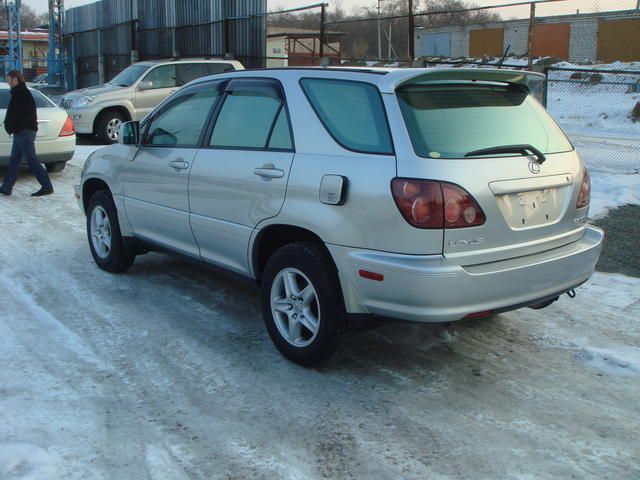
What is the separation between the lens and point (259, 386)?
4.02 m

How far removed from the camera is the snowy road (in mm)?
3252

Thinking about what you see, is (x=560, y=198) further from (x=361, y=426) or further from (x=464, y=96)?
(x=361, y=426)

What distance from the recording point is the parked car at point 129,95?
1517cm

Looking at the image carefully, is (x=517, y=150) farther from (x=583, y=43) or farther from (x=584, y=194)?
(x=583, y=43)

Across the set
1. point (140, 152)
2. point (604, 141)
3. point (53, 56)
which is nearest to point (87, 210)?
point (140, 152)

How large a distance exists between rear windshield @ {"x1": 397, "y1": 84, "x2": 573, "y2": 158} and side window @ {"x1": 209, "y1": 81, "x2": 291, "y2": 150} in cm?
88

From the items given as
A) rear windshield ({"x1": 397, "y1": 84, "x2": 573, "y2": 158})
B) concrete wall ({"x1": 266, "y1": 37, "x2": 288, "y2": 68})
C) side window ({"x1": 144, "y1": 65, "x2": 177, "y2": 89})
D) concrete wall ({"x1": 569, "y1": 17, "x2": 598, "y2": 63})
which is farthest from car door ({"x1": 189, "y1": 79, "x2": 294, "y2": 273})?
concrete wall ({"x1": 569, "y1": 17, "x2": 598, "y2": 63})

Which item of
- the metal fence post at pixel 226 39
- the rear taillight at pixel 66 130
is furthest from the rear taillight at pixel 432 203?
the metal fence post at pixel 226 39

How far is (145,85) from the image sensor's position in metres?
15.6

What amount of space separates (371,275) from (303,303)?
0.62 metres

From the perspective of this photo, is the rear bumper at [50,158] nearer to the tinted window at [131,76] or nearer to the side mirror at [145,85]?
the side mirror at [145,85]

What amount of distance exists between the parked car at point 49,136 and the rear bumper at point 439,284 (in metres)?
8.29

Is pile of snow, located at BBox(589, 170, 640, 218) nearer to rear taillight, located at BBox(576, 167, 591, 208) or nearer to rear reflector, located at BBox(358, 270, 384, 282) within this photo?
rear taillight, located at BBox(576, 167, 591, 208)

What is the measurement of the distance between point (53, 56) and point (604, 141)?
26750mm
